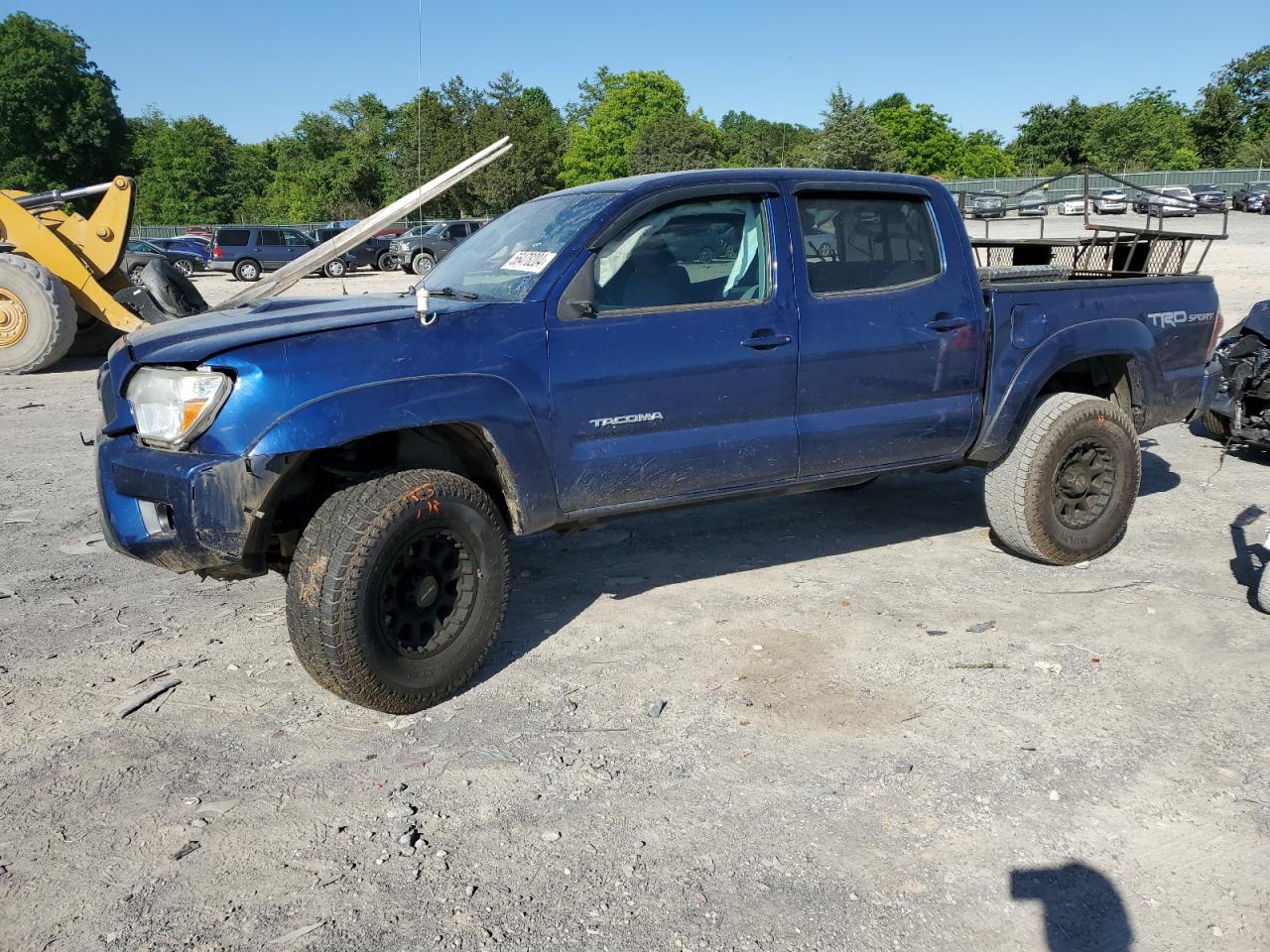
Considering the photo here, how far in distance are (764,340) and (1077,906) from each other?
2.43 m

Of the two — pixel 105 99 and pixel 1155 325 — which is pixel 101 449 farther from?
pixel 105 99

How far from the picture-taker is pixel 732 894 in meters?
2.81

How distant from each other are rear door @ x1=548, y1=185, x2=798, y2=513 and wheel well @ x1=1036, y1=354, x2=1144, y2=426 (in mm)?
1853

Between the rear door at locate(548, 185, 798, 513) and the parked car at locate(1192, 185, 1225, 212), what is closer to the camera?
the rear door at locate(548, 185, 798, 513)

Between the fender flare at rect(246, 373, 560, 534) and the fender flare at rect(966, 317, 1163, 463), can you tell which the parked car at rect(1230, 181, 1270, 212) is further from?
the fender flare at rect(246, 373, 560, 534)

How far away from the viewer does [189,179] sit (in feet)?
233

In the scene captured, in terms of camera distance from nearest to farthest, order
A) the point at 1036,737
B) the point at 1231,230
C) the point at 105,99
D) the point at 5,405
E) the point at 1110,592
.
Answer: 1. the point at 1036,737
2. the point at 1110,592
3. the point at 5,405
4. the point at 1231,230
5. the point at 105,99

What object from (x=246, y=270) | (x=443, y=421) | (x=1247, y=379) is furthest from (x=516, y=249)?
(x=246, y=270)

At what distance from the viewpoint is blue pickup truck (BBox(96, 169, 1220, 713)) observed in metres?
3.58

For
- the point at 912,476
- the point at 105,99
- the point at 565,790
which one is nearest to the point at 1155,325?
the point at 912,476

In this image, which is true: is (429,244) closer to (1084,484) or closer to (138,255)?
(138,255)

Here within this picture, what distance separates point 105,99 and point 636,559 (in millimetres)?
85871

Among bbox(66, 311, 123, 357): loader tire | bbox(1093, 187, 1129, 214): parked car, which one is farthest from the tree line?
bbox(66, 311, 123, 357): loader tire

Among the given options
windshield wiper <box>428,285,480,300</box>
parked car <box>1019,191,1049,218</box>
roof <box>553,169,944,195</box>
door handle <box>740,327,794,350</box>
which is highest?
parked car <box>1019,191,1049,218</box>
